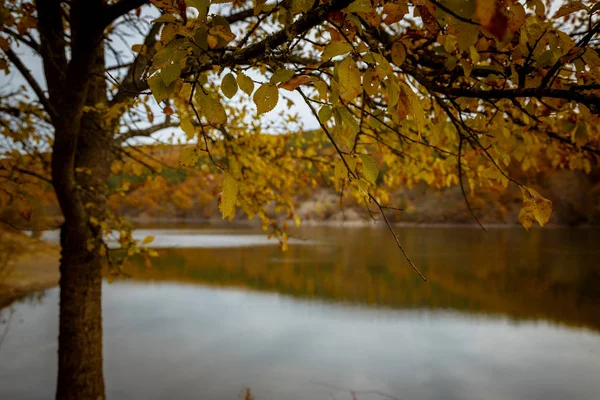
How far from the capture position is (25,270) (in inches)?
665

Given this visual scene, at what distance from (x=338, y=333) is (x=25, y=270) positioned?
13.6 metres

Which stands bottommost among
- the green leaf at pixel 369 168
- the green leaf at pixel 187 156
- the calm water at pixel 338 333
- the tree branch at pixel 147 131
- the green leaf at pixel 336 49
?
the calm water at pixel 338 333

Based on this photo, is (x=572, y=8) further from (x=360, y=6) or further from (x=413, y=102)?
(x=360, y=6)

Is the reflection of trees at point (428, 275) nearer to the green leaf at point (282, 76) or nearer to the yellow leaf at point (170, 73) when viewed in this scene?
the green leaf at point (282, 76)

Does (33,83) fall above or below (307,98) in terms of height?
above

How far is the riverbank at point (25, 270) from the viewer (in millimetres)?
12034

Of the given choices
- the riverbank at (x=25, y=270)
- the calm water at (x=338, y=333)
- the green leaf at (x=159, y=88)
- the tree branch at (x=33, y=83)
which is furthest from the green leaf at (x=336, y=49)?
the riverbank at (x=25, y=270)

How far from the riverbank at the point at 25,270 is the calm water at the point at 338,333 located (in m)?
0.81

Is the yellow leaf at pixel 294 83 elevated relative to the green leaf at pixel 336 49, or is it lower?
lower

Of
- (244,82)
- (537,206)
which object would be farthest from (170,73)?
(537,206)

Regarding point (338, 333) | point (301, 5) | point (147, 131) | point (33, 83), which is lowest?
point (338, 333)

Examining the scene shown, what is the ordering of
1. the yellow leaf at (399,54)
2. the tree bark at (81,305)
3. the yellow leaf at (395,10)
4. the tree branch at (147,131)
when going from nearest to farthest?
1. the yellow leaf at (395,10)
2. the yellow leaf at (399,54)
3. the tree bark at (81,305)
4. the tree branch at (147,131)

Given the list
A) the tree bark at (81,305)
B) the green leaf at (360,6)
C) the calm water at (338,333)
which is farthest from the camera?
the calm water at (338,333)

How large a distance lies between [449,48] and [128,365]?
10269mm
